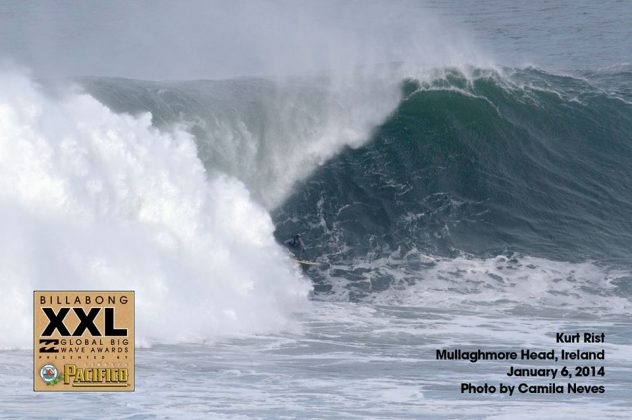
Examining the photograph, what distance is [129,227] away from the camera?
2030 centimetres

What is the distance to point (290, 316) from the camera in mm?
20141

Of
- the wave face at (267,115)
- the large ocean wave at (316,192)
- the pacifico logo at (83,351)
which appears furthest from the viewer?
the wave face at (267,115)

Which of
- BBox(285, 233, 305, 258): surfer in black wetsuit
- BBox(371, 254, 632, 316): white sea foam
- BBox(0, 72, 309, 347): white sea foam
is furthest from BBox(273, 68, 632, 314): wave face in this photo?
BBox(0, 72, 309, 347): white sea foam

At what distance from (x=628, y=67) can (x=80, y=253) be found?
2110 cm

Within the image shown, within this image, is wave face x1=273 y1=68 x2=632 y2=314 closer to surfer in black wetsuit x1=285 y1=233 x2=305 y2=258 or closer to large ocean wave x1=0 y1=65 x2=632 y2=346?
large ocean wave x1=0 y1=65 x2=632 y2=346

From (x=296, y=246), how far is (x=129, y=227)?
13.1ft

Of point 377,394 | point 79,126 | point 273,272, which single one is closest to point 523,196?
point 273,272

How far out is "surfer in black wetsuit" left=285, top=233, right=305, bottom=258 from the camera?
75.6ft

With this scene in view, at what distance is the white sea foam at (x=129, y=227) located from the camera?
1858 cm

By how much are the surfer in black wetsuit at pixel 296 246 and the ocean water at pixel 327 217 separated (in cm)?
53

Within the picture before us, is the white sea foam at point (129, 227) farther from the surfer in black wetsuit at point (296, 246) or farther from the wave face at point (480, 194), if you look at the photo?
the wave face at point (480, 194)

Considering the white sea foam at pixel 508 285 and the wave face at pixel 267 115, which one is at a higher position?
the wave face at pixel 267 115

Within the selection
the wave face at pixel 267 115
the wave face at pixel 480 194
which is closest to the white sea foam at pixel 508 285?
the wave face at pixel 480 194

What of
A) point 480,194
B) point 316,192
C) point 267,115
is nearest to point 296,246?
point 316,192
